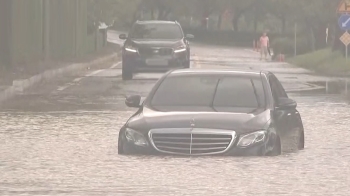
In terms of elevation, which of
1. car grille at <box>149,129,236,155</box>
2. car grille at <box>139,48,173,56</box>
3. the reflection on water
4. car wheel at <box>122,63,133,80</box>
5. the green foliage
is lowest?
the green foliage

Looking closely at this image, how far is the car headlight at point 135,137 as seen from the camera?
510 inches

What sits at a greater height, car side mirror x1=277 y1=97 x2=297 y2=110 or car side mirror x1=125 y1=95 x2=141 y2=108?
car side mirror x1=277 y1=97 x2=297 y2=110

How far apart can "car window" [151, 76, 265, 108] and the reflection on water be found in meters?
0.87

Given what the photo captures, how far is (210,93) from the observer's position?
1409 centimetres

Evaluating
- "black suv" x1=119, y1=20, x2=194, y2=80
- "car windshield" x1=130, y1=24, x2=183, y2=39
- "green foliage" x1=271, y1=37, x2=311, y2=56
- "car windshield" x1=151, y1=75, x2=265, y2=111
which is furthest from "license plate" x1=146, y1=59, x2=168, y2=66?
"green foliage" x1=271, y1=37, x2=311, y2=56

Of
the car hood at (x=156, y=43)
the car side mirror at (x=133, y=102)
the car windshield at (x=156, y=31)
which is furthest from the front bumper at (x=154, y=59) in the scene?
the car side mirror at (x=133, y=102)

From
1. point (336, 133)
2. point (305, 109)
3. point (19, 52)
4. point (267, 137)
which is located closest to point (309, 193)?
point (267, 137)

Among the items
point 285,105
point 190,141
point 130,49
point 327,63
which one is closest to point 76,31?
point 327,63

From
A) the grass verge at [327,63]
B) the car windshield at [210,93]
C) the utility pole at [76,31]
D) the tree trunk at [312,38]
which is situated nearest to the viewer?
the car windshield at [210,93]

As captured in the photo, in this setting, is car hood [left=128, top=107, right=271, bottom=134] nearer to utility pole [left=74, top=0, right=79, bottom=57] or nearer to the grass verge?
the grass verge

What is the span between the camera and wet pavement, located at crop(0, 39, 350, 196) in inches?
432

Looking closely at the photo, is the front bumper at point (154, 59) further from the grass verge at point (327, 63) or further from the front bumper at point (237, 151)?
the front bumper at point (237, 151)

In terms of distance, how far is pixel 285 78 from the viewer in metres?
34.6

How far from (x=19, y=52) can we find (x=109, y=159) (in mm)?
20889
